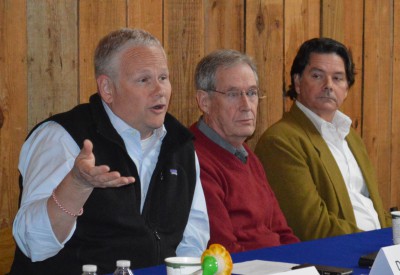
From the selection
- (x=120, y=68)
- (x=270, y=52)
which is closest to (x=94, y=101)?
(x=120, y=68)

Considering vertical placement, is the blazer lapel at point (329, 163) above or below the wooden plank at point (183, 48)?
below

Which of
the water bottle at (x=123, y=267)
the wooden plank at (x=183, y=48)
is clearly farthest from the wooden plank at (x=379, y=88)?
the water bottle at (x=123, y=267)

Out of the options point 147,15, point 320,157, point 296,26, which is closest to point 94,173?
point 147,15

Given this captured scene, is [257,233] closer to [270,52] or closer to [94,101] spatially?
[94,101]

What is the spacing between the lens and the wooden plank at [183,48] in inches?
142

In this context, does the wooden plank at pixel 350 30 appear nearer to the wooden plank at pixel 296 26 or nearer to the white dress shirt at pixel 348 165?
the wooden plank at pixel 296 26

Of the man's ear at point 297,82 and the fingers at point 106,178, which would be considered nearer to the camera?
the fingers at point 106,178

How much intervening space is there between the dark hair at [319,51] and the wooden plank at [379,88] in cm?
61

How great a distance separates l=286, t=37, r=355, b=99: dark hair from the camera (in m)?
3.96

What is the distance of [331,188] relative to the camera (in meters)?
3.68

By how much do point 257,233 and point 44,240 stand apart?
109cm

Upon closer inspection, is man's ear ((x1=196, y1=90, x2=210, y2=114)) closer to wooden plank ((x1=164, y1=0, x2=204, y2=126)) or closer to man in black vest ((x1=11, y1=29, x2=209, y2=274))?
wooden plank ((x1=164, y1=0, x2=204, y2=126))

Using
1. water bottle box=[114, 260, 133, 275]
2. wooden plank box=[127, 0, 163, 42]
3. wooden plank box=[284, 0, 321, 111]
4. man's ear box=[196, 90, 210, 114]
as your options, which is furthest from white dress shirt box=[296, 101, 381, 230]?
water bottle box=[114, 260, 133, 275]

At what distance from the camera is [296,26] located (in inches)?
165
